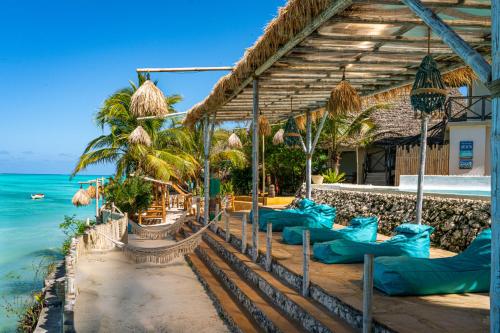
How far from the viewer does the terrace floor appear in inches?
112

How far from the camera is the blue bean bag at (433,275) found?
3518 mm

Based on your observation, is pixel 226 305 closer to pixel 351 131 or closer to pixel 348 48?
pixel 348 48

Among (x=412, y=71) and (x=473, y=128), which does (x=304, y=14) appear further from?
(x=473, y=128)

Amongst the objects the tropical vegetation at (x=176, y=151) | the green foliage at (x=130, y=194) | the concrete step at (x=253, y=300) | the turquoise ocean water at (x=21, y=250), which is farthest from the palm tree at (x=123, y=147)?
the concrete step at (x=253, y=300)

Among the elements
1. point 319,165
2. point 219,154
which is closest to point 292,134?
point 219,154

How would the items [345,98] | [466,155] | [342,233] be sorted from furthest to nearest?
[466,155]
[342,233]
[345,98]

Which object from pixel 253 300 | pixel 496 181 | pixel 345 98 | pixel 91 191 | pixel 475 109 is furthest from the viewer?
pixel 91 191

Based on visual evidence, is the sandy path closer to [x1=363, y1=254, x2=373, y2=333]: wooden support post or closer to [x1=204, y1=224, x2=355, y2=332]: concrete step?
[x1=204, y1=224, x2=355, y2=332]: concrete step

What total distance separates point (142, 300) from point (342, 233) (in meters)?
2.60

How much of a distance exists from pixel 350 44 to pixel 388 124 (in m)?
13.2

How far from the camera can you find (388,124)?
1712cm

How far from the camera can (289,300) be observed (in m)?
3.87

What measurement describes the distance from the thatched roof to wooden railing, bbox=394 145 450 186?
5476 mm

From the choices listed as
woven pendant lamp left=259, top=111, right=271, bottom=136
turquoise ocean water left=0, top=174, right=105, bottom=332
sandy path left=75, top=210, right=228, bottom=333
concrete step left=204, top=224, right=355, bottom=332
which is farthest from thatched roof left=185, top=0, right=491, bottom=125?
turquoise ocean water left=0, top=174, right=105, bottom=332
